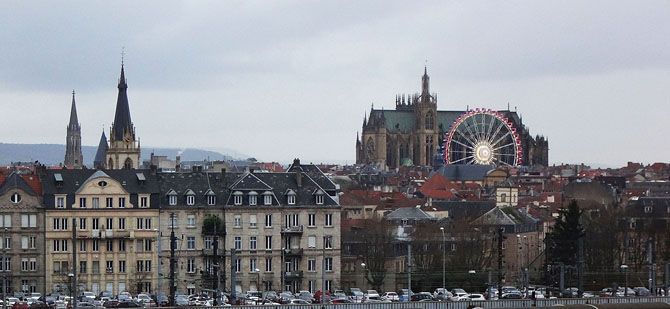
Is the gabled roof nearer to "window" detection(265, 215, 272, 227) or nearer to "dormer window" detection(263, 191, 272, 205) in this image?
"dormer window" detection(263, 191, 272, 205)

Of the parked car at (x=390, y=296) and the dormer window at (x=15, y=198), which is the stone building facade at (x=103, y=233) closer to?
the dormer window at (x=15, y=198)

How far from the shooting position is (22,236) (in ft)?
303

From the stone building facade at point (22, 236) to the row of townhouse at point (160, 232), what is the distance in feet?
0.18

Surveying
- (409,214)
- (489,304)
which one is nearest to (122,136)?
(409,214)

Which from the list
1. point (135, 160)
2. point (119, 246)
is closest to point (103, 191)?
point (119, 246)

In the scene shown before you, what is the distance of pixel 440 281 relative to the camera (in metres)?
99.6

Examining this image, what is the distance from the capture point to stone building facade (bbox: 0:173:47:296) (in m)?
91.7

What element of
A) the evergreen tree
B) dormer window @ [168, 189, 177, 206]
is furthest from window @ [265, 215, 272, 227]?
the evergreen tree

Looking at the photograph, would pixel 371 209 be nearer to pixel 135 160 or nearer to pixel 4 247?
pixel 135 160

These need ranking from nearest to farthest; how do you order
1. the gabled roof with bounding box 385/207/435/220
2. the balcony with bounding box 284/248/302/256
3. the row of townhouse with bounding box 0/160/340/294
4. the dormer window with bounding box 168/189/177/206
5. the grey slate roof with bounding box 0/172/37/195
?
the row of townhouse with bounding box 0/160/340/294, the grey slate roof with bounding box 0/172/37/195, the balcony with bounding box 284/248/302/256, the dormer window with bounding box 168/189/177/206, the gabled roof with bounding box 385/207/435/220

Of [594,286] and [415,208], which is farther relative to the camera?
[415,208]

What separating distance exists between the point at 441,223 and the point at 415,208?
15.2m

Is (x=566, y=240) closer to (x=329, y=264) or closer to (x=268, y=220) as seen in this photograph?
(x=329, y=264)

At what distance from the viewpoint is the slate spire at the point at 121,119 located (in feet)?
573
